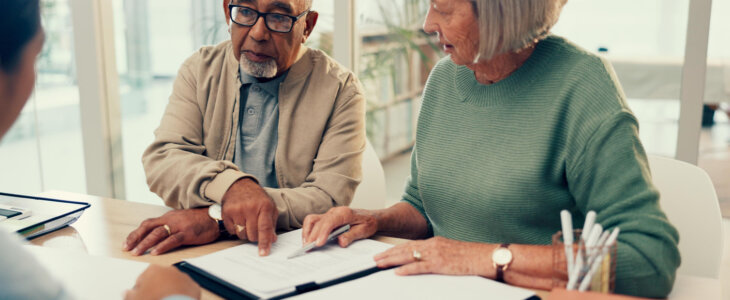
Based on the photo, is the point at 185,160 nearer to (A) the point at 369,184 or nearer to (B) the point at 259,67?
(B) the point at 259,67

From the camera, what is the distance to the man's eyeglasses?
1.57 metres

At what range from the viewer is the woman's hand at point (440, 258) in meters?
1.06

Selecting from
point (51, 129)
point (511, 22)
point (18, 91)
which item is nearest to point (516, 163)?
point (511, 22)

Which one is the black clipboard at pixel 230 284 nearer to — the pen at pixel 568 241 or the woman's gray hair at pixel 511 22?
the pen at pixel 568 241

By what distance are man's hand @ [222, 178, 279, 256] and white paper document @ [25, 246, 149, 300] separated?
0.79ft

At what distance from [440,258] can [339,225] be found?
0.25m

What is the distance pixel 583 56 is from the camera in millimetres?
1294

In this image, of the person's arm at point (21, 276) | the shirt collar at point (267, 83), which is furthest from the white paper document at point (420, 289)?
the shirt collar at point (267, 83)

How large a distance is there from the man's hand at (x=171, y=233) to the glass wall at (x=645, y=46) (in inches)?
74.0

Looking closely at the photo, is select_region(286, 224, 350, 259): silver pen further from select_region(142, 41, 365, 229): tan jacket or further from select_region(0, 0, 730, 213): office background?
select_region(0, 0, 730, 213): office background

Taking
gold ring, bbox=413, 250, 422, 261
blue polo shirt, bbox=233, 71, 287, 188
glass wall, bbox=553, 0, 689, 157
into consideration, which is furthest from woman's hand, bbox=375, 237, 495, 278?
glass wall, bbox=553, 0, 689, 157

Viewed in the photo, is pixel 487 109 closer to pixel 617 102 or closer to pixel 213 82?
pixel 617 102

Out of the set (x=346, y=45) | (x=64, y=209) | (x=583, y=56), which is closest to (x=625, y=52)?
(x=346, y=45)

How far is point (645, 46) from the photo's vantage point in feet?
8.38
